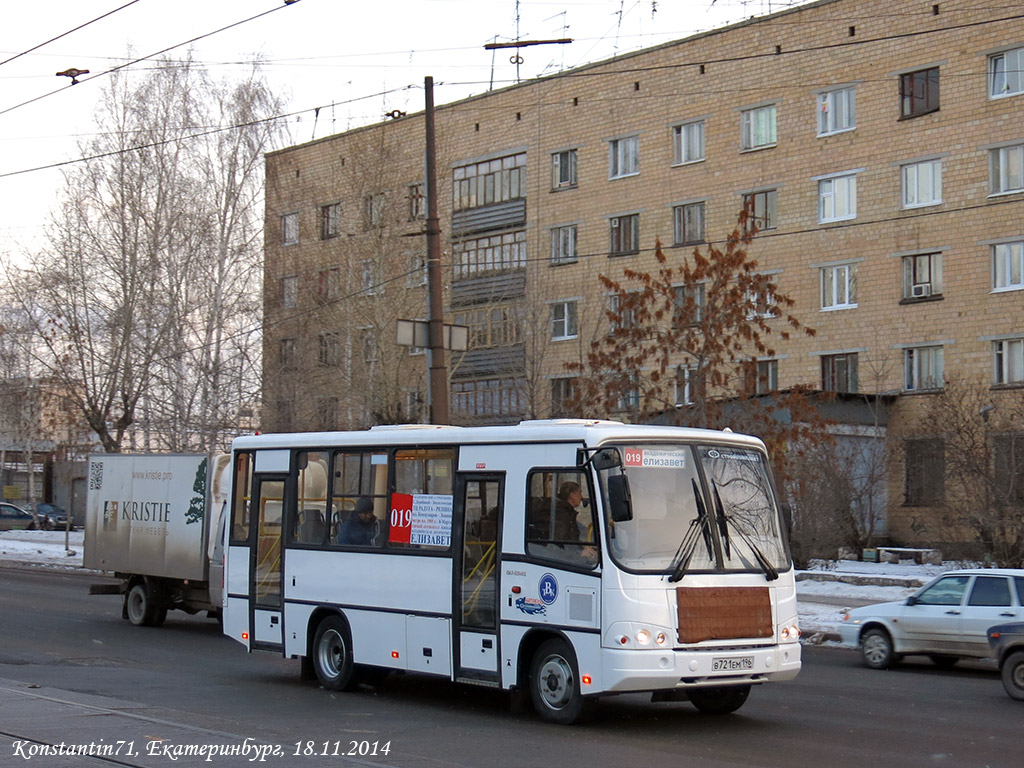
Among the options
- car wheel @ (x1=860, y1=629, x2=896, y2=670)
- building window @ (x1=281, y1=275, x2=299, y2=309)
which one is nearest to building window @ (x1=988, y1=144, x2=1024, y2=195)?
building window @ (x1=281, y1=275, x2=299, y2=309)

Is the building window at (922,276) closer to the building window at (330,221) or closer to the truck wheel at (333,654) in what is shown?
the building window at (330,221)

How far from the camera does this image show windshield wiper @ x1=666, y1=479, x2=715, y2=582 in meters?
10.5

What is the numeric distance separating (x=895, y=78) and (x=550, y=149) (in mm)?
14396

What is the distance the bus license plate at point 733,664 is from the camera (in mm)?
10531

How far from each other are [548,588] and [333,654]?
3.49 m

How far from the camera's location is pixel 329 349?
4244 cm

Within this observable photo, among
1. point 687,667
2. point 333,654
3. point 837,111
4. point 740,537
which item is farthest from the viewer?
point 837,111

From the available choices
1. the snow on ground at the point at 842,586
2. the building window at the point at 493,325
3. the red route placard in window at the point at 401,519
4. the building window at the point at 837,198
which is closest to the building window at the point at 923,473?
the snow on ground at the point at 842,586

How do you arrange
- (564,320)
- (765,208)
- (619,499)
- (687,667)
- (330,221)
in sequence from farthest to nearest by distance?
(564,320) → (330,221) → (765,208) → (687,667) → (619,499)

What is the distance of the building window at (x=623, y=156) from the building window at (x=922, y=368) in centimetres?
1276

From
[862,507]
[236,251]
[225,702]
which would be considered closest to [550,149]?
Result: [236,251]

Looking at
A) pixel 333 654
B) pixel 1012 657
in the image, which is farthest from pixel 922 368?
pixel 333 654

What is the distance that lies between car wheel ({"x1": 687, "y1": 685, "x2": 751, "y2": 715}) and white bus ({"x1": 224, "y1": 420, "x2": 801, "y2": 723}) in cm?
2

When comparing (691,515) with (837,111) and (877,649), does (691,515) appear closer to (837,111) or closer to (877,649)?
(877,649)
